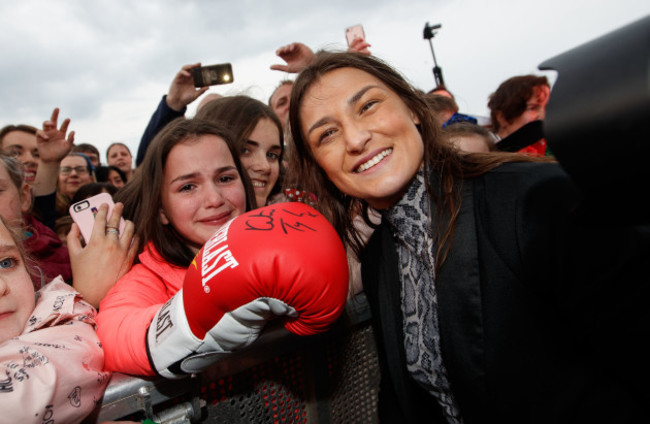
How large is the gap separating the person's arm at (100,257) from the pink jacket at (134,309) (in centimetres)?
5

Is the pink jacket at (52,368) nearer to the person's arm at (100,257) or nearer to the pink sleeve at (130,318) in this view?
the pink sleeve at (130,318)

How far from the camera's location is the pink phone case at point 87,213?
148cm

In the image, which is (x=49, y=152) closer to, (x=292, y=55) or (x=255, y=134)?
(x=255, y=134)

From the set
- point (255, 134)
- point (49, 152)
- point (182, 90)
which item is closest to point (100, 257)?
point (255, 134)

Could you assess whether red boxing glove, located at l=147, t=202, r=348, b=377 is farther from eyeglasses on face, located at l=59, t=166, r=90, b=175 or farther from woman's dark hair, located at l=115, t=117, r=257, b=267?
eyeglasses on face, located at l=59, t=166, r=90, b=175

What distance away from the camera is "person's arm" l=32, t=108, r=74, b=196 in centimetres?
256

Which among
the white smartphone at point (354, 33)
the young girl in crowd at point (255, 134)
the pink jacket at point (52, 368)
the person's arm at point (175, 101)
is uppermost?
the white smartphone at point (354, 33)

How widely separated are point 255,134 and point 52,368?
165cm

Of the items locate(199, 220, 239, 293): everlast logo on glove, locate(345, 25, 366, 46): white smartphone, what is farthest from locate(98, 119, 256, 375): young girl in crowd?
locate(345, 25, 366, 46): white smartphone

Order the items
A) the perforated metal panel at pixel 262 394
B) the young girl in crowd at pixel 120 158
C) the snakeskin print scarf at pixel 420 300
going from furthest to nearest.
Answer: the young girl in crowd at pixel 120 158 → the snakeskin print scarf at pixel 420 300 → the perforated metal panel at pixel 262 394

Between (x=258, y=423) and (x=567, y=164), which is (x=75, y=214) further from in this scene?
(x=567, y=164)

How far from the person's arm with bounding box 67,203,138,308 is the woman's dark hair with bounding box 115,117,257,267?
0.09 m

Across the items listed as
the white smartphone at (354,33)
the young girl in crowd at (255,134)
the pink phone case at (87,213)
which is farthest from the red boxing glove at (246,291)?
the white smartphone at (354,33)

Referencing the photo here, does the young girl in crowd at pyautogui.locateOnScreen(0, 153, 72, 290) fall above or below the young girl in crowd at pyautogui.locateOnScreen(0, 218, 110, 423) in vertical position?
above
